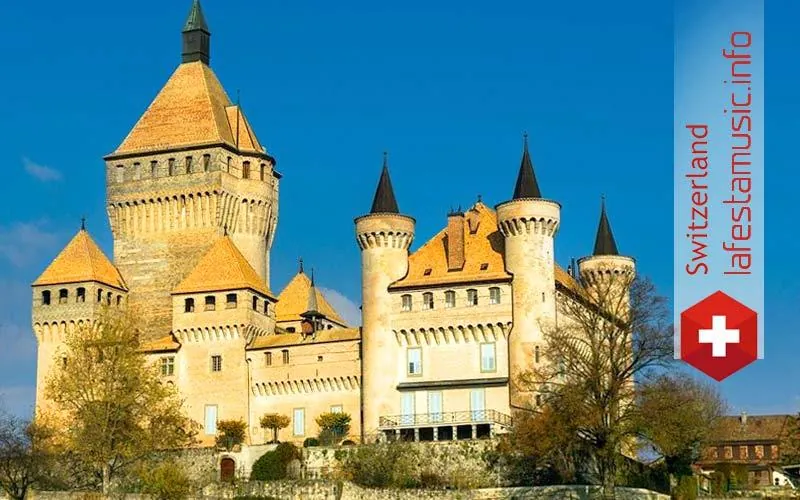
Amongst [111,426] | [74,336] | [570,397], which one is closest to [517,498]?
[570,397]

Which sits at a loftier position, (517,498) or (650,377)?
(650,377)

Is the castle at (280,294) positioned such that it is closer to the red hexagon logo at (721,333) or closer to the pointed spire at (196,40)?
the pointed spire at (196,40)

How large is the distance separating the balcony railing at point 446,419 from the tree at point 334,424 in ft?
8.54

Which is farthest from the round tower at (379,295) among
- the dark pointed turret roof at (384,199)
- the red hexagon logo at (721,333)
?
the red hexagon logo at (721,333)

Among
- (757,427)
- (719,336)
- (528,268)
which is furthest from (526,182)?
(757,427)

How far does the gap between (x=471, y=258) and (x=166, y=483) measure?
769 inches

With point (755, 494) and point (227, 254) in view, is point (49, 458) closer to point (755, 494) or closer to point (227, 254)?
point (227, 254)

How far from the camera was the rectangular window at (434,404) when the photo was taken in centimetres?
7150

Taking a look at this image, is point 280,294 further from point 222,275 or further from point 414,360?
point 414,360

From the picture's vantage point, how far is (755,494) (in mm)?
65750

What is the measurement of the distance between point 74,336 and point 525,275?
2540cm

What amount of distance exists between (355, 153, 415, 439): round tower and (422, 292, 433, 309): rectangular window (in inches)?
69.4

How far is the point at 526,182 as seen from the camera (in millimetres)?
72375

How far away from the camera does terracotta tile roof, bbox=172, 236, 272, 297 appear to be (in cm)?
7888
